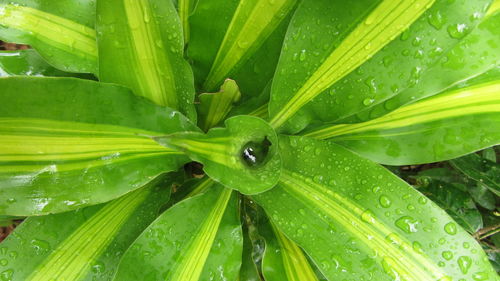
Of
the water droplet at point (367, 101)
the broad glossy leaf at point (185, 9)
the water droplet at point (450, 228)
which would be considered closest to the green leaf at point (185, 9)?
the broad glossy leaf at point (185, 9)

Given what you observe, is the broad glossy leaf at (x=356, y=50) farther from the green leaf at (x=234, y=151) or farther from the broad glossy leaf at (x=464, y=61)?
the green leaf at (x=234, y=151)

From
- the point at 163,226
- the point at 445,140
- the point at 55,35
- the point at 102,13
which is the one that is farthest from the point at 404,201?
the point at 55,35

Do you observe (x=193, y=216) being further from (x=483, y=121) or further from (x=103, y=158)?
(x=483, y=121)

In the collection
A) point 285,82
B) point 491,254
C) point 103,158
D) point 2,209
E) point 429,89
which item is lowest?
point 2,209

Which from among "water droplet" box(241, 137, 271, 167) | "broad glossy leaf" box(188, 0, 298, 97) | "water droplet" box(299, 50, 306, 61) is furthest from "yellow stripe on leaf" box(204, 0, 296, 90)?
"water droplet" box(241, 137, 271, 167)

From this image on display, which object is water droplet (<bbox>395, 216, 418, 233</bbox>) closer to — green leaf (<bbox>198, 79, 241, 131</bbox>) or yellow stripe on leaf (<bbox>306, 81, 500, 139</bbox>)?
yellow stripe on leaf (<bbox>306, 81, 500, 139</bbox>)

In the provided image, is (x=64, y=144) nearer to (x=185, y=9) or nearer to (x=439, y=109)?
(x=185, y=9)
